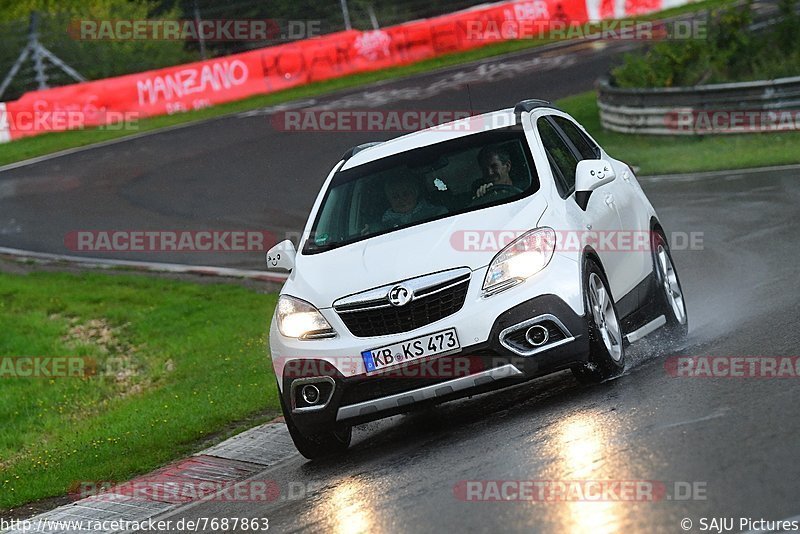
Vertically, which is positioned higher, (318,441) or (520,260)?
(520,260)

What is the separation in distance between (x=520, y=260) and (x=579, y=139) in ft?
8.03

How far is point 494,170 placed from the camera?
8672 millimetres

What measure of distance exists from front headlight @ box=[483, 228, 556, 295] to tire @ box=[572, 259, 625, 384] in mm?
284

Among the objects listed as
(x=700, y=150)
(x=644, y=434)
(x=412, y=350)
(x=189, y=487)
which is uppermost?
(x=412, y=350)

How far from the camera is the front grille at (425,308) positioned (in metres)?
7.59

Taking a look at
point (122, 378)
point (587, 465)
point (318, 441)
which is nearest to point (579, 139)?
point (318, 441)

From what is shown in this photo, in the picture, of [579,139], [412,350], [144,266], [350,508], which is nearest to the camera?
[350,508]

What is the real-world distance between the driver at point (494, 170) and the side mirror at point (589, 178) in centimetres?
41

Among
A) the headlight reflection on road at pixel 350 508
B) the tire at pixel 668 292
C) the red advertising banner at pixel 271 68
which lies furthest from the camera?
the red advertising banner at pixel 271 68

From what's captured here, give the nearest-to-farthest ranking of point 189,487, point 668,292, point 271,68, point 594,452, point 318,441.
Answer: point 594,452, point 318,441, point 189,487, point 668,292, point 271,68

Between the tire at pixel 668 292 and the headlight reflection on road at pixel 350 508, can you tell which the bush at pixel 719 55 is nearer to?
the tire at pixel 668 292

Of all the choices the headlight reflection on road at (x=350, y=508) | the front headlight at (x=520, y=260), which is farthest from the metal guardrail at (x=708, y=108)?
the headlight reflection on road at (x=350, y=508)

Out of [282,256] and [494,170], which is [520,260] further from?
[282,256]

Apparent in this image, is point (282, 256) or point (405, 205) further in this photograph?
point (282, 256)
